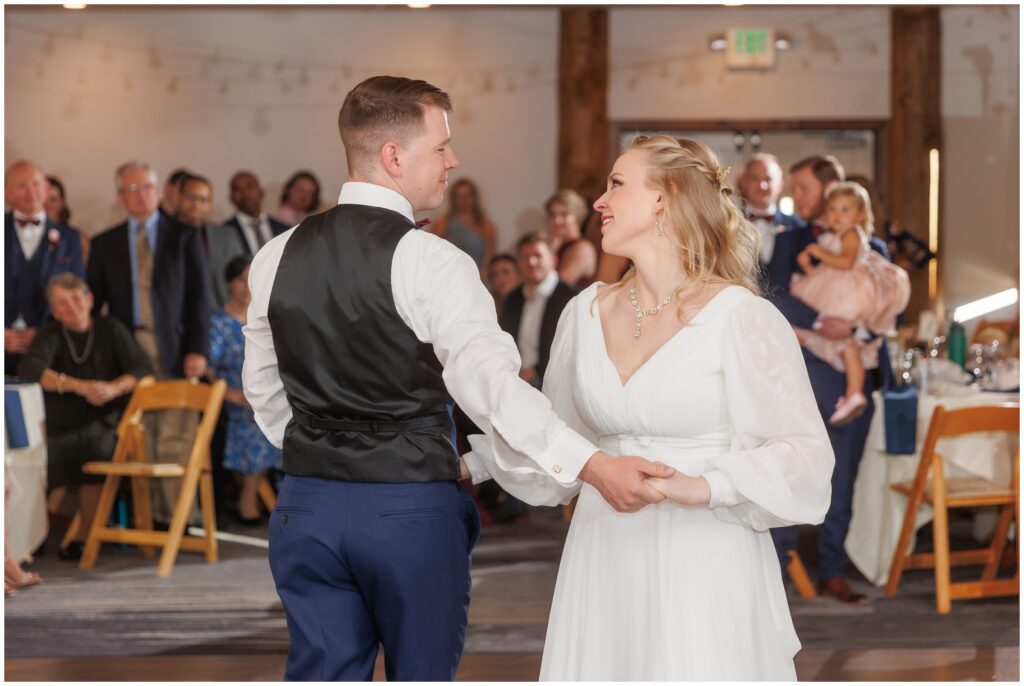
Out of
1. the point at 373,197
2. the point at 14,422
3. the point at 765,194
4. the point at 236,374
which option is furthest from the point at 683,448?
the point at 236,374

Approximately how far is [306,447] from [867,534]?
341 cm

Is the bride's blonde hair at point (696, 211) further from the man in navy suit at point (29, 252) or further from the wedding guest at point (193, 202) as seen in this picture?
the man in navy suit at point (29, 252)

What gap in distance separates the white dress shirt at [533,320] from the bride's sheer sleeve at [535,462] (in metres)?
4.10

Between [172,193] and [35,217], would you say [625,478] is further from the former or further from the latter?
[172,193]

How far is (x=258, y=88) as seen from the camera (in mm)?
9453

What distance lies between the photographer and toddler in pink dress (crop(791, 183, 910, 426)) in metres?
4.57

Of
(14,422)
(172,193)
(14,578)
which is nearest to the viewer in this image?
(14,578)

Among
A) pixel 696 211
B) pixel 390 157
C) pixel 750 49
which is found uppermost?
pixel 750 49

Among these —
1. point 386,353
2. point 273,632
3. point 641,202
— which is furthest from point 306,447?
point 273,632

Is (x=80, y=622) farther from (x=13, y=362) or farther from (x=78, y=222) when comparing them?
(x=78, y=222)

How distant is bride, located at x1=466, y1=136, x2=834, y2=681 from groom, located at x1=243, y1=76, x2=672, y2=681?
118 millimetres

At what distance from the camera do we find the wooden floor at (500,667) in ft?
12.0

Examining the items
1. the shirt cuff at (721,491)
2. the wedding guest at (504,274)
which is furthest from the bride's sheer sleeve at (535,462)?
the wedding guest at (504,274)

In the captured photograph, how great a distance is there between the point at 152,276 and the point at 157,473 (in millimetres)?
1563
